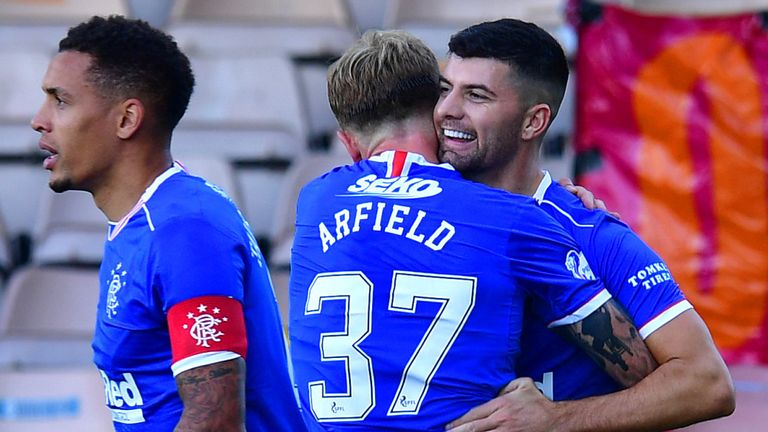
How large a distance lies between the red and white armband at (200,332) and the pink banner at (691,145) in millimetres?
3859

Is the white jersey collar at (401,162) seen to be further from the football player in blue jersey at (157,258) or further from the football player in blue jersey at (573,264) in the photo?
the football player in blue jersey at (157,258)

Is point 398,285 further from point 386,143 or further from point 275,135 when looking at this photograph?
point 275,135

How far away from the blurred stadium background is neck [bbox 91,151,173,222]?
6.92ft

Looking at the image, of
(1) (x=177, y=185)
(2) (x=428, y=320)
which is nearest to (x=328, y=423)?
(2) (x=428, y=320)

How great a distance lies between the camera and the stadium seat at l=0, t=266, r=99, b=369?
5379 millimetres

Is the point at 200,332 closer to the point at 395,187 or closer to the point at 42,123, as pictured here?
the point at 395,187

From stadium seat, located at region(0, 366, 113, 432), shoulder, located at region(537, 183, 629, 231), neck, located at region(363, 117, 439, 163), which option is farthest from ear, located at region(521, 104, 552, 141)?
stadium seat, located at region(0, 366, 113, 432)

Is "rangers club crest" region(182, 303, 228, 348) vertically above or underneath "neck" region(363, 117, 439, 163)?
underneath

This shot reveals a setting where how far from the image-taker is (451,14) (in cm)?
722

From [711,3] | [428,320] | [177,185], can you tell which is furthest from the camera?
[711,3]

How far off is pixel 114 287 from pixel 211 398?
0.35 m

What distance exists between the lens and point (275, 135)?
6359 mm

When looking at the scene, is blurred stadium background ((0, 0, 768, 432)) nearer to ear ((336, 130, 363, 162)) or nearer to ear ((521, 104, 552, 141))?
ear ((336, 130, 363, 162))

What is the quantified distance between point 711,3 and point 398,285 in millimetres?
5075
